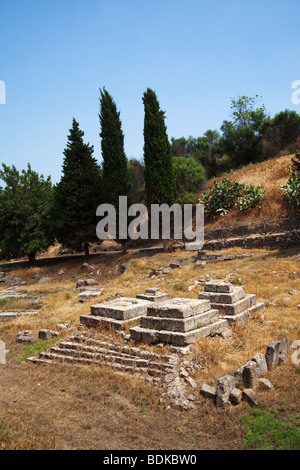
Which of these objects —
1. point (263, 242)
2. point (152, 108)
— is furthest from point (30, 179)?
point (263, 242)

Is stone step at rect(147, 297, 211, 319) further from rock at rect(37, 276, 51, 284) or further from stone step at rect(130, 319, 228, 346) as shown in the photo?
rock at rect(37, 276, 51, 284)

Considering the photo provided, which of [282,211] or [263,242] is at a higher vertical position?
[282,211]

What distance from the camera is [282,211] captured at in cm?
2378

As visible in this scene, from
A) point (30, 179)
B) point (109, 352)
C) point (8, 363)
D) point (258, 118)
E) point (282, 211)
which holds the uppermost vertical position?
point (258, 118)

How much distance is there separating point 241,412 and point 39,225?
22997 millimetres

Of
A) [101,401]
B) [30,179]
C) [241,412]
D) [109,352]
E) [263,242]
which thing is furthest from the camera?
[30,179]

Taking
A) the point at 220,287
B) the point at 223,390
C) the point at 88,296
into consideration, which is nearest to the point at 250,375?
the point at 223,390

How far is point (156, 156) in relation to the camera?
24641mm

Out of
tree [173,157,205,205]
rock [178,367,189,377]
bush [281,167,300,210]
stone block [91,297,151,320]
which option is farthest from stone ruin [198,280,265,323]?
tree [173,157,205,205]

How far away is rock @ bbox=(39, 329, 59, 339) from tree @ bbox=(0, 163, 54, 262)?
50.1ft

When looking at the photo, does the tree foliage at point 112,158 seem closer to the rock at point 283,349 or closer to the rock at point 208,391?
the rock at point 283,349

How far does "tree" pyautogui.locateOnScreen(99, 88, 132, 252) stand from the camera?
24.8 meters

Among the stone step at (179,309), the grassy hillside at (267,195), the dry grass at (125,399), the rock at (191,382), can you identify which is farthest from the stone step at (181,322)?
the grassy hillside at (267,195)
